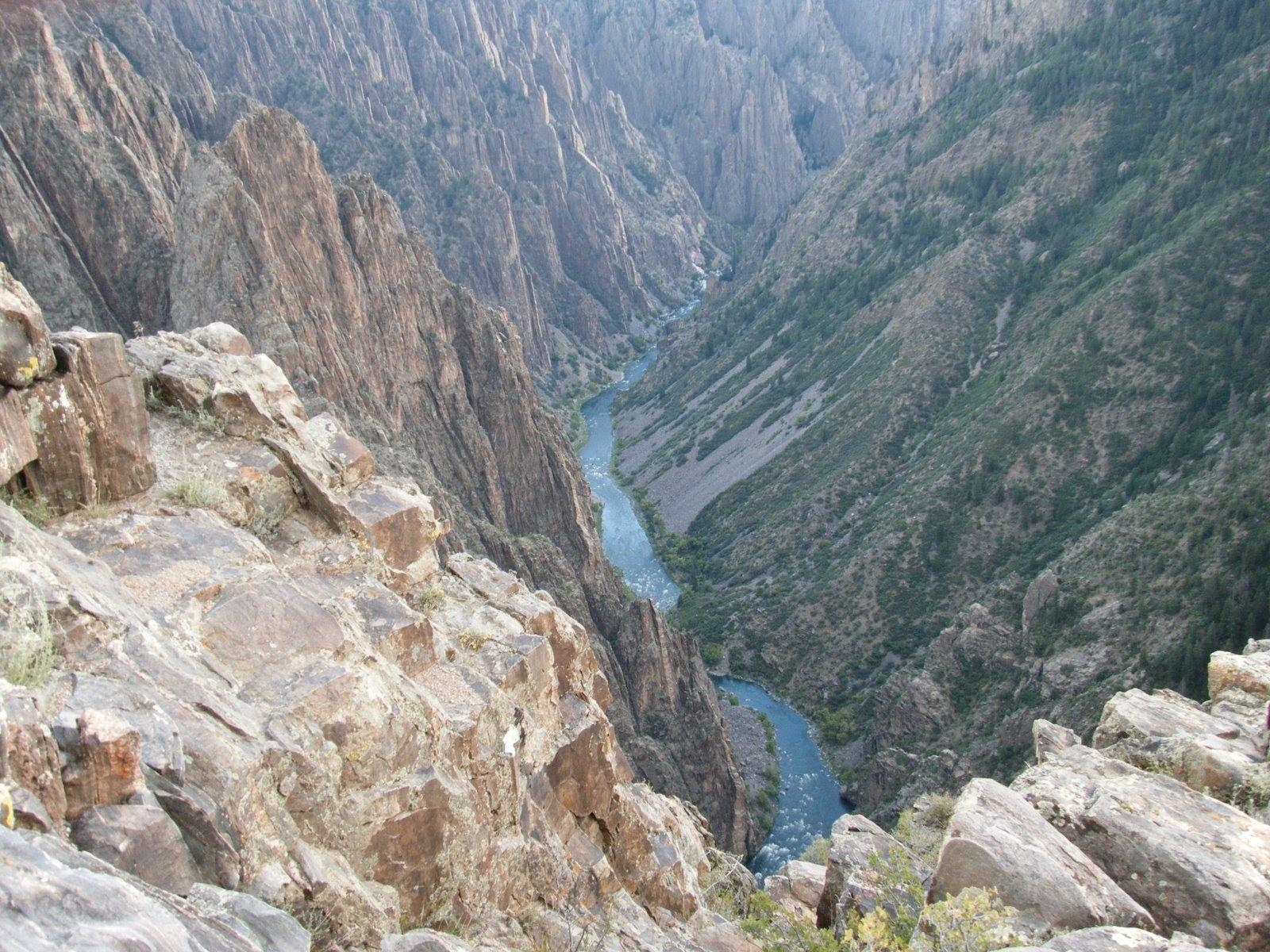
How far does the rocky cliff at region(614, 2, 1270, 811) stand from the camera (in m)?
56.4

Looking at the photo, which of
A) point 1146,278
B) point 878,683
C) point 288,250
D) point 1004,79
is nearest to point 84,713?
point 288,250

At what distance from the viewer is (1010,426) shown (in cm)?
7656

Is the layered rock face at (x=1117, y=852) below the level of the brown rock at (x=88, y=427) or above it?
below

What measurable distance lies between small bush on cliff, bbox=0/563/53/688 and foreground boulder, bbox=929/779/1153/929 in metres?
14.0

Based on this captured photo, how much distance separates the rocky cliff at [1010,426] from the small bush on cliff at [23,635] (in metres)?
50.8

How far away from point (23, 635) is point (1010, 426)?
250 ft

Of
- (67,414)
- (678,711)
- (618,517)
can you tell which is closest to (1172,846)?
(67,414)

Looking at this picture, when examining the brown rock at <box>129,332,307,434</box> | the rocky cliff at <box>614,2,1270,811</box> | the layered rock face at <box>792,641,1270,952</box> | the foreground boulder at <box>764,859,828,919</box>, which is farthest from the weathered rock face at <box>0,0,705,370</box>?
the layered rock face at <box>792,641,1270,952</box>

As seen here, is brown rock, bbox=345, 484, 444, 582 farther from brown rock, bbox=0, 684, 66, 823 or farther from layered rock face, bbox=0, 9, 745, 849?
layered rock face, bbox=0, 9, 745, 849

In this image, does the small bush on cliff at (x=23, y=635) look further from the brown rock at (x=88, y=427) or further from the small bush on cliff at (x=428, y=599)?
the small bush on cliff at (x=428, y=599)

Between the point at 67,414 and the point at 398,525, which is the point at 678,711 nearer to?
the point at 398,525

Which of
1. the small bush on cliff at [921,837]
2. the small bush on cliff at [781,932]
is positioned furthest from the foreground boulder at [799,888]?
the small bush on cliff at [921,837]

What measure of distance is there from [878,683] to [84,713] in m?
70.1

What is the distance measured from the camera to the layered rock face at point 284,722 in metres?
9.05
